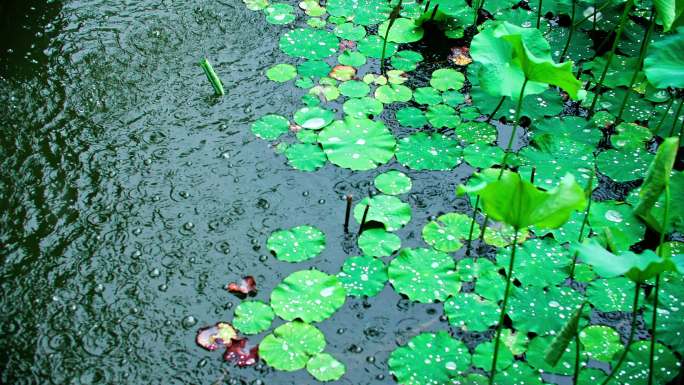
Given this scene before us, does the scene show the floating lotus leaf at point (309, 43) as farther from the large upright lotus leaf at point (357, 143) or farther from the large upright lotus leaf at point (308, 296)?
the large upright lotus leaf at point (308, 296)

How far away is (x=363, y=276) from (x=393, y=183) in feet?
1.45

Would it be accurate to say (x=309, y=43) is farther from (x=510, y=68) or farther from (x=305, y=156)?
(x=510, y=68)

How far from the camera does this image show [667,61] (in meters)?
2.30

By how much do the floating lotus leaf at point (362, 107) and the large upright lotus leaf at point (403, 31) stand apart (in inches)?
18.5

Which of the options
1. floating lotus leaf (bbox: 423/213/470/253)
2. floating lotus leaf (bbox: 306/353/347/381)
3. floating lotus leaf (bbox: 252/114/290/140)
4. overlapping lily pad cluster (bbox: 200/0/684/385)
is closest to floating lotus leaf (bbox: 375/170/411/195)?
overlapping lily pad cluster (bbox: 200/0/684/385)

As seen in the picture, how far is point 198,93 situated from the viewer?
9.07 feet

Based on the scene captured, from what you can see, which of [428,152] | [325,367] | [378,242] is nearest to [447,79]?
[428,152]

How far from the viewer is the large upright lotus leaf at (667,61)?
2.28 metres

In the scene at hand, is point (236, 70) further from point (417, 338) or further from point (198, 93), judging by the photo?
point (417, 338)

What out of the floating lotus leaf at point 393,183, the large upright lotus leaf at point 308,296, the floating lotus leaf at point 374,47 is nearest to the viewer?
the large upright lotus leaf at point 308,296

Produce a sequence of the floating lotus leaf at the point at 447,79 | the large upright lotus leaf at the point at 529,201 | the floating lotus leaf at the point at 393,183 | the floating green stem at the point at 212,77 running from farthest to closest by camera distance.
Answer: the floating lotus leaf at the point at 447,79 → the floating green stem at the point at 212,77 → the floating lotus leaf at the point at 393,183 → the large upright lotus leaf at the point at 529,201

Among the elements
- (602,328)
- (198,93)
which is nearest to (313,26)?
(198,93)

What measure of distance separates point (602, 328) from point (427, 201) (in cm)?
73

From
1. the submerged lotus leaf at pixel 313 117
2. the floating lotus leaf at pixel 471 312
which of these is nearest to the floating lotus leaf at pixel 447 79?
the submerged lotus leaf at pixel 313 117
